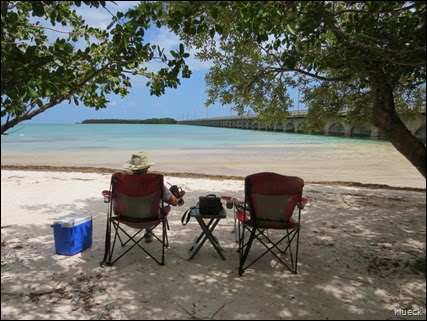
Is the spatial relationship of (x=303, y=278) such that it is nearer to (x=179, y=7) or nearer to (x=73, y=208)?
(x=179, y=7)


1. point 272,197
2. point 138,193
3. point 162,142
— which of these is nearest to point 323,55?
point 272,197

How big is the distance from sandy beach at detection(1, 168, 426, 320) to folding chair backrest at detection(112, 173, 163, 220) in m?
0.60

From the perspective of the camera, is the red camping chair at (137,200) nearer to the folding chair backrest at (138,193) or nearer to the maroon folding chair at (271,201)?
the folding chair backrest at (138,193)

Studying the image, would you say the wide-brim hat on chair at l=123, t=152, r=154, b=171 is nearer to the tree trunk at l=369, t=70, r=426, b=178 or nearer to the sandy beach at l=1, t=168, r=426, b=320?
the sandy beach at l=1, t=168, r=426, b=320

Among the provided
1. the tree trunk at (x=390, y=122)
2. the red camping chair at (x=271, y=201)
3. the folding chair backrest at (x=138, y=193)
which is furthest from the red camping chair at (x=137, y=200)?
the tree trunk at (x=390, y=122)

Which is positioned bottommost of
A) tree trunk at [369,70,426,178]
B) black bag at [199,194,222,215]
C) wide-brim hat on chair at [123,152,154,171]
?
black bag at [199,194,222,215]

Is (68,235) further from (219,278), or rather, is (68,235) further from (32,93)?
(32,93)

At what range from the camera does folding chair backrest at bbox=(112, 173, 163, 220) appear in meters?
3.73

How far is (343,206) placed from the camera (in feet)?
22.7

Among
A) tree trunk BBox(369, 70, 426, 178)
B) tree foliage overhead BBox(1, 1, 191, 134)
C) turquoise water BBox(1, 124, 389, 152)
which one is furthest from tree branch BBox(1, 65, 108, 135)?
turquoise water BBox(1, 124, 389, 152)

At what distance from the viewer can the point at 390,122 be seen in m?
4.46

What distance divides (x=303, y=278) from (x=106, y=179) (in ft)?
25.8

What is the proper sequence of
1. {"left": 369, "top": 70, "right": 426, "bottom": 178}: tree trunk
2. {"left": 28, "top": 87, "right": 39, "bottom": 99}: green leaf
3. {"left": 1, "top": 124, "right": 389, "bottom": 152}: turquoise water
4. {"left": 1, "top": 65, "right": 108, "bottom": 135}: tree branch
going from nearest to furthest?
{"left": 28, "top": 87, "right": 39, "bottom": 99}: green leaf, {"left": 1, "top": 65, "right": 108, "bottom": 135}: tree branch, {"left": 369, "top": 70, "right": 426, "bottom": 178}: tree trunk, {"left": 1, "top": 124, "right": 389, "bottom": 152}: turquoise water

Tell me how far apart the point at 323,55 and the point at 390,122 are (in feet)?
4.15
